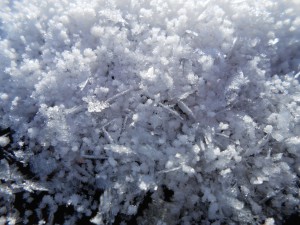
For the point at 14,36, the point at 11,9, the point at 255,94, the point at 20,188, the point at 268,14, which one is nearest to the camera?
the point at 20,188

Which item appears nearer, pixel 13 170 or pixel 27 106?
pixel 13 170

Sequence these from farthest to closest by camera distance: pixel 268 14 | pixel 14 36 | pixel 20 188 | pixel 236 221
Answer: pixel 14 36 < pixel 268 14 < pixel 20 188 < pixel 236 221

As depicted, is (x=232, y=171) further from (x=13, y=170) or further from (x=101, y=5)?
(x=101, y=5)

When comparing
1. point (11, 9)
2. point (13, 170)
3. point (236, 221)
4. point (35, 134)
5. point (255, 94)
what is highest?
point (11, 9)

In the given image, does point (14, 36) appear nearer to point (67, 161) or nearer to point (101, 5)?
point (101, 5)

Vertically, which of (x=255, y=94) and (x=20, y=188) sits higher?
(x=255, y=94)

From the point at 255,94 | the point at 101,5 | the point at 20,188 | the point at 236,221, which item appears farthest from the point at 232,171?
the point at 101,5
